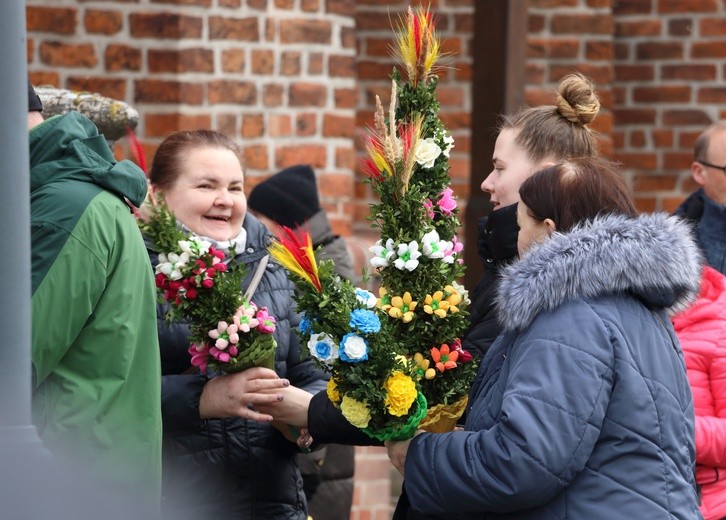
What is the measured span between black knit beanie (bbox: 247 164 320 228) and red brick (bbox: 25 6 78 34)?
0.94 m

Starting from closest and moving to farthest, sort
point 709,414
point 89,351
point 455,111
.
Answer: point 89,351, point 709,414, point 455,111

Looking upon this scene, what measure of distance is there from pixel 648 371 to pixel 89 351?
1148mm

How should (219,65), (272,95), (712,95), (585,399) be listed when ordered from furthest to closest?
(712,95), (272,95), (219,65), (585,399)

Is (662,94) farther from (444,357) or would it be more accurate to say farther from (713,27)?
(444,357)

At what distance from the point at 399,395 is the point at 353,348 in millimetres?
141

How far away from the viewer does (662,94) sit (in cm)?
664

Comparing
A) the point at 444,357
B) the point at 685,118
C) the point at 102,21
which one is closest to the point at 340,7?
the point at 102,21

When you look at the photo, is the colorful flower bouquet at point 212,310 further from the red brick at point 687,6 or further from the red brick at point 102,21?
the red brick at point 687,6

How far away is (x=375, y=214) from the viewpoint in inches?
123

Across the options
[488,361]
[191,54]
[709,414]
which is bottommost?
[709,414]

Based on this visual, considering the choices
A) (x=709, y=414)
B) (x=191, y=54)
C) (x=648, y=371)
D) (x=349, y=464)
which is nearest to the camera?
(x=648, y=371)

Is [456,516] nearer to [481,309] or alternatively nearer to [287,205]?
[481,309]

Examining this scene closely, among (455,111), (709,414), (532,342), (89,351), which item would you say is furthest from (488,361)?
(455,111)

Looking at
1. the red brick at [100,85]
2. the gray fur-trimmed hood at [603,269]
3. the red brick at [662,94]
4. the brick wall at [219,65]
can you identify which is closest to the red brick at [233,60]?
the brick wall at [219,65]
